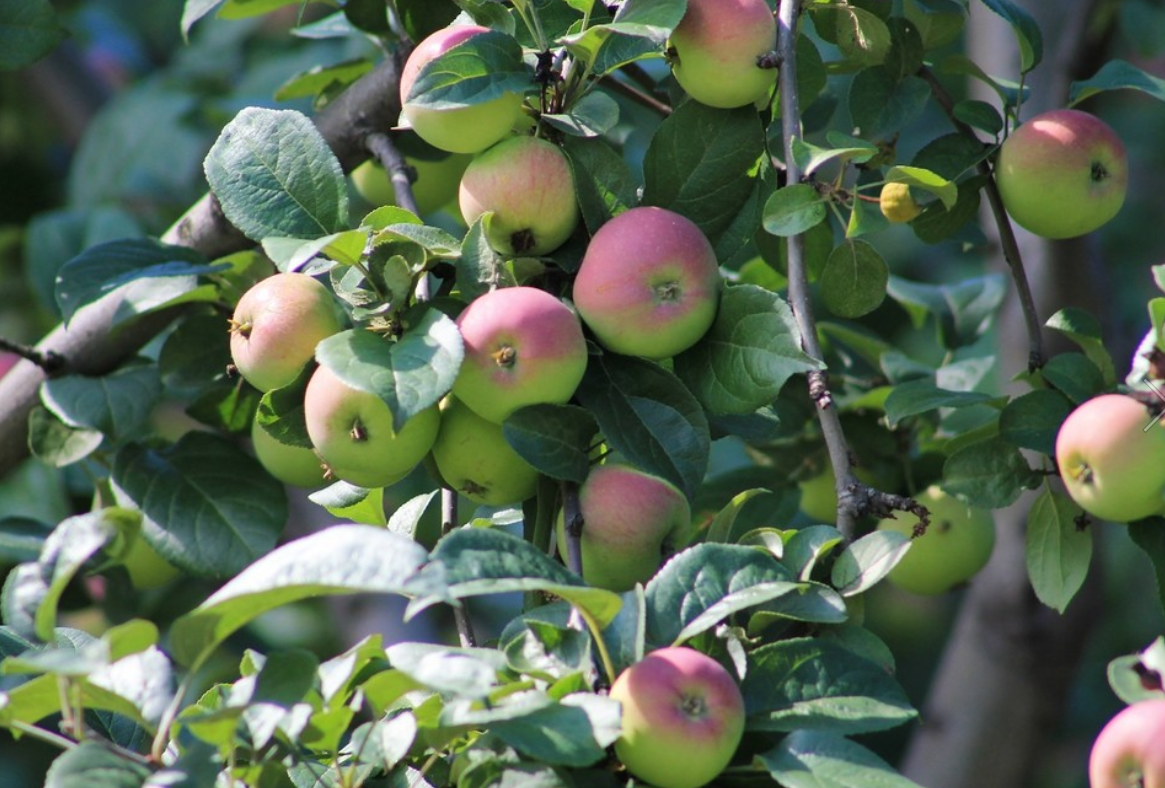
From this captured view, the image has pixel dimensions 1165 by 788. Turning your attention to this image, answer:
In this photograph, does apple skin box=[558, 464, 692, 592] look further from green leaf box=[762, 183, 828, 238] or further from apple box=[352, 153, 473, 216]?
apple box=[352, 153, 473, 216]

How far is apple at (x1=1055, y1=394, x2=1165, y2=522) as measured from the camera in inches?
35.0

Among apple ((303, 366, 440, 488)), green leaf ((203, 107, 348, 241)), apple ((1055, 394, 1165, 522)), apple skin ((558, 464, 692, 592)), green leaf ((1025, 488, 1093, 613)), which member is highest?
green leaf ((203, 107, 348, 241))

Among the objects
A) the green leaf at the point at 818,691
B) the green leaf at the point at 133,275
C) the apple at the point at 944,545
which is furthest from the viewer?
the apple at the point at 944,545

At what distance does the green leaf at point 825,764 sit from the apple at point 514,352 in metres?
0.26

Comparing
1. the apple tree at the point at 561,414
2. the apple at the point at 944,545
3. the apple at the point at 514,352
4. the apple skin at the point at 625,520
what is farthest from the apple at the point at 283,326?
the apple at the point at 944,545

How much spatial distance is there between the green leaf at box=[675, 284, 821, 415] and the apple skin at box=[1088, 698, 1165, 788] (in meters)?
0.28

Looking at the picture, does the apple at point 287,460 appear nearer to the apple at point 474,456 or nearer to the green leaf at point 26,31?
the apple at point 474,456

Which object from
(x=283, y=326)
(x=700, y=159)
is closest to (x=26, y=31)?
(x=283, y=326)

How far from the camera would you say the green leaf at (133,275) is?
1.10m

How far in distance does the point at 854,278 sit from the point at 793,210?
0.11 m

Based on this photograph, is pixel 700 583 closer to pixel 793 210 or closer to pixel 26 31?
pixel 793 210

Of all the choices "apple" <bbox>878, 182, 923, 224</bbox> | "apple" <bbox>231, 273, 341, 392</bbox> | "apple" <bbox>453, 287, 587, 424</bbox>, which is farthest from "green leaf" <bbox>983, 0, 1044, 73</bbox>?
"apple" <bbox>231, 273, 341, 392</bbox>

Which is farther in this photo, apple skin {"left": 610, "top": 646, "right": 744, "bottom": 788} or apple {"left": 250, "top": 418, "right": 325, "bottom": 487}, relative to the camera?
apple {"left": 250, "top": 418, "right": 325, "bottom": 487}

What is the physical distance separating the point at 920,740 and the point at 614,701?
45.3 inches
